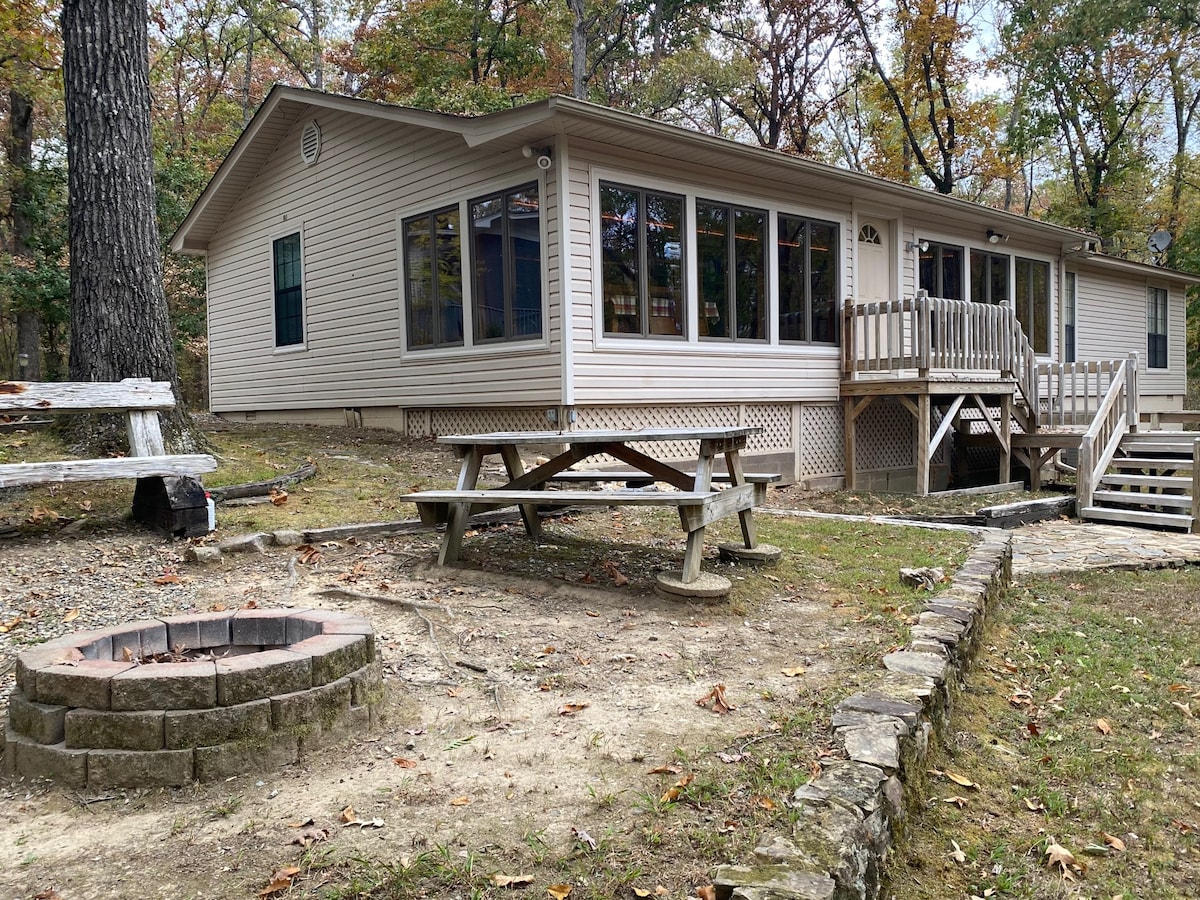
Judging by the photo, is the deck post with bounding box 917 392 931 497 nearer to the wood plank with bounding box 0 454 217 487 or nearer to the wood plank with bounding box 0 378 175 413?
the wood plank with bounding box 0 454 217 487

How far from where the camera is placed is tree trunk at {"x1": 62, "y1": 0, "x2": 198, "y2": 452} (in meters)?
7.07

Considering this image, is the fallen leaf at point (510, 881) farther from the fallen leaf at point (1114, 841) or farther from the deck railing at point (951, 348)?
the deck railing at point (951, 348)

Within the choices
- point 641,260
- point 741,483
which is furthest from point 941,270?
point 741,483

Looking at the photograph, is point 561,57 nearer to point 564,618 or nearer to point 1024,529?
point 1024,529

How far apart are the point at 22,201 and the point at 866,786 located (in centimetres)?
2106

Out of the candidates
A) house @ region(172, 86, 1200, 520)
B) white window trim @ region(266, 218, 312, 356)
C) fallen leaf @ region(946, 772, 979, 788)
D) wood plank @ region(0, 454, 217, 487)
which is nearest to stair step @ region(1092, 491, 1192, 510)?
house @ region(172, 86, 1200, 520)

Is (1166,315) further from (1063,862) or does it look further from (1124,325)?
(1063,862)

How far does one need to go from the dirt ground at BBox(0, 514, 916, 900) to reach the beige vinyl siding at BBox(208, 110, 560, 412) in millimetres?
4937

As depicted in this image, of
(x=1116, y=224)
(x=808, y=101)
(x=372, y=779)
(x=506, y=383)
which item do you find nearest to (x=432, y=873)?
(x=372, y=779)

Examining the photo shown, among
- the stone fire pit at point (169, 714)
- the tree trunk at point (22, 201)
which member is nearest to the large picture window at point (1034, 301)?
the stone fire pit at point (169, 714)

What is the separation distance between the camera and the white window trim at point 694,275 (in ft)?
31.2

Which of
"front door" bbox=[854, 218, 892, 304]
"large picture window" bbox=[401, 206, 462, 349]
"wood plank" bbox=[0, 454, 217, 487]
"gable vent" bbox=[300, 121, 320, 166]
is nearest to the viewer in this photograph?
"wood plank" bbox=[0, 454, 217, 487]

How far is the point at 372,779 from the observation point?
108 inches

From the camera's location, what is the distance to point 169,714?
2.68m
